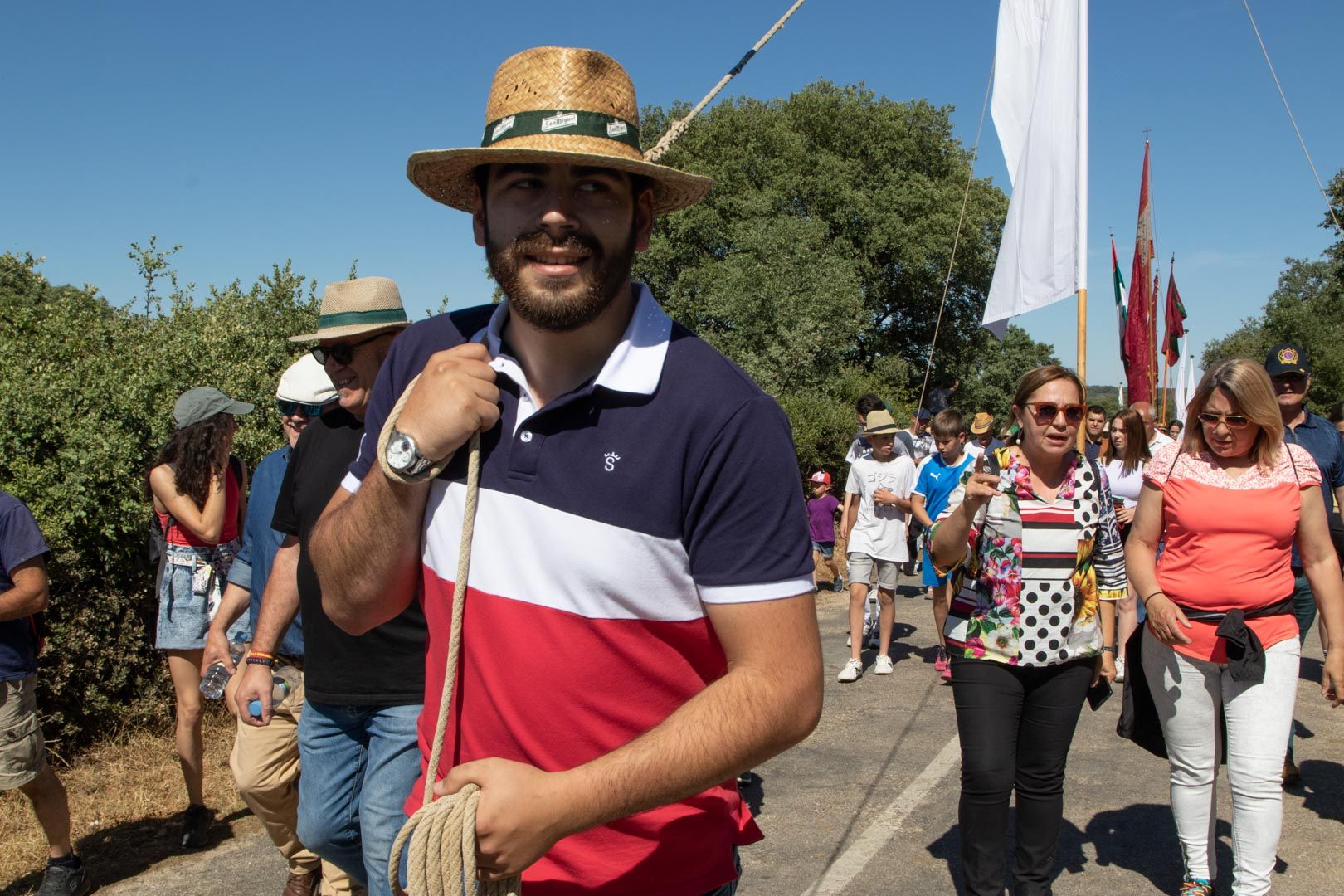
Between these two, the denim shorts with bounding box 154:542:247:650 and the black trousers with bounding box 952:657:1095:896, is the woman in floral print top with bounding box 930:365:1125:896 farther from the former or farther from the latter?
the denim shorts with bounding box 154:542:247:650

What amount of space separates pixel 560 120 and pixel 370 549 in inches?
29.3

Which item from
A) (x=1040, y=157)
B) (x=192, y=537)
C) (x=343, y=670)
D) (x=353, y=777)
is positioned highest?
(x=1040, y=157)

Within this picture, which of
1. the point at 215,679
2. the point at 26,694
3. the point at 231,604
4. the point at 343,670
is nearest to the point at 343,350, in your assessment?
the point at 343,670

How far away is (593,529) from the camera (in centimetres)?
155

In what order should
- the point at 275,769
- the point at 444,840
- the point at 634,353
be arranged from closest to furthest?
the point at 444,840
the point at 634,353
the point at 275,769

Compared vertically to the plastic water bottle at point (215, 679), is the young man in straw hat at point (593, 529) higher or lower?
higher

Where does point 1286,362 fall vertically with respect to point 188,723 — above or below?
above

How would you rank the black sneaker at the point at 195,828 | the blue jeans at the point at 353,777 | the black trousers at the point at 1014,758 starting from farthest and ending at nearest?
the black sneaker at the point at 195,828
the black trousers at the point at 1014,758
the blue jeans at the point at 353,777

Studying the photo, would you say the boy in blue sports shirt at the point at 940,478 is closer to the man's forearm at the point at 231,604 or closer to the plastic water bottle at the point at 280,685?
the man's forearm at the point at 231,604

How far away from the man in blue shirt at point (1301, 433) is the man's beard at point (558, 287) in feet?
16.9

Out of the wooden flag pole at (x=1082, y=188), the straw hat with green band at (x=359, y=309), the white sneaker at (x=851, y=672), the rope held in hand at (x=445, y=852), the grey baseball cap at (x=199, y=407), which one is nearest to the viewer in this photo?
the rope held in hand at (x=445, y=852)

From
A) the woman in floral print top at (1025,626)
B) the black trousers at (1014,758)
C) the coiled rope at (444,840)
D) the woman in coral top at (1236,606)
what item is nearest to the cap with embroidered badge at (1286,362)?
the woman in coral top at (1236,606)

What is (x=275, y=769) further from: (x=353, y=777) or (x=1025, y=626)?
(x=1025, y=626)

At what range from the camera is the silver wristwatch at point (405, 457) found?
5.07 ft
